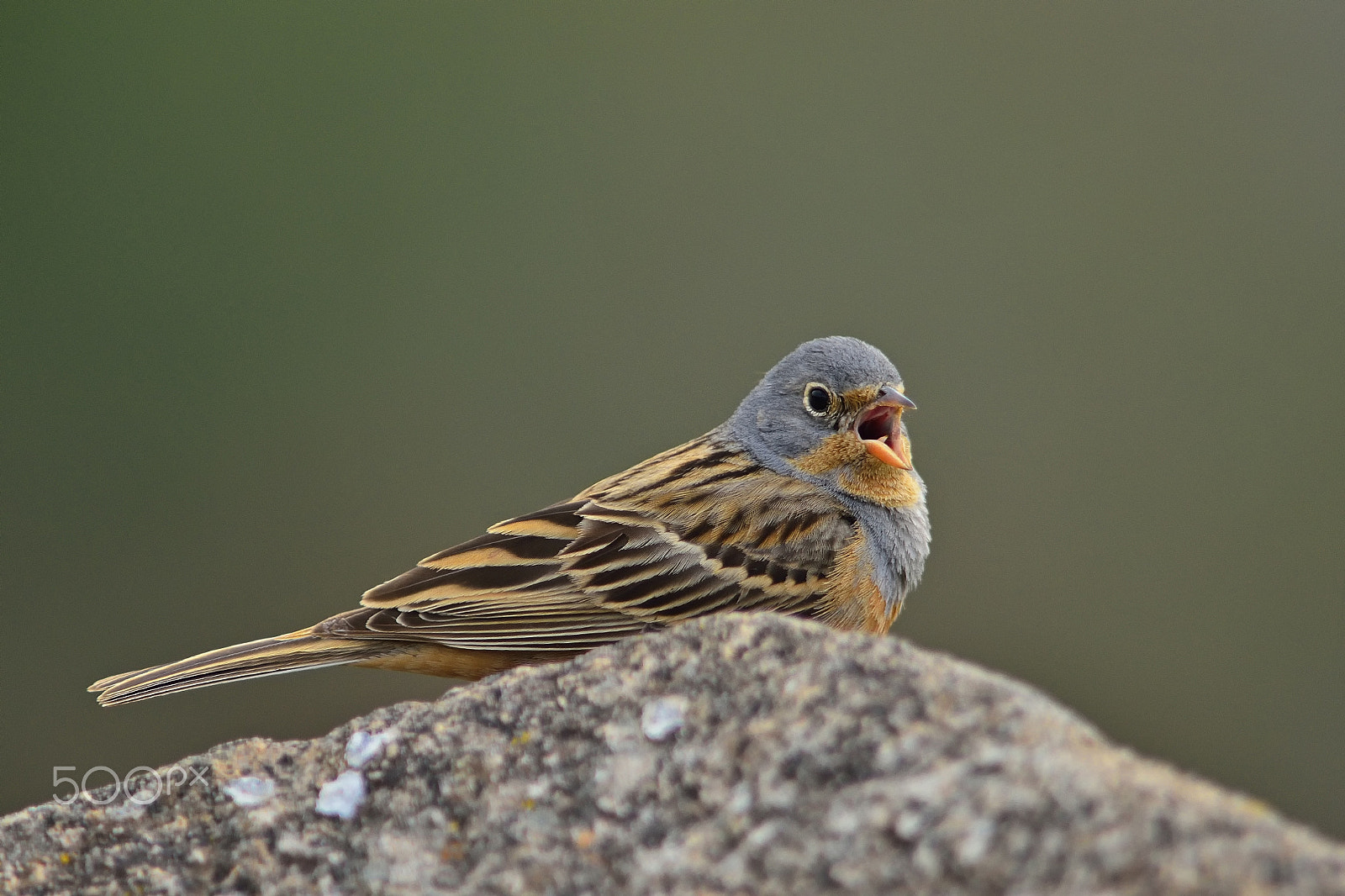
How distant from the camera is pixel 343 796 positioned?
352 centimetres

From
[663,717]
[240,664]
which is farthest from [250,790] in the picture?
[240,664]

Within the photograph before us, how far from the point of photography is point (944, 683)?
3.09 m

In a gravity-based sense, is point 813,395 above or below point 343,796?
above

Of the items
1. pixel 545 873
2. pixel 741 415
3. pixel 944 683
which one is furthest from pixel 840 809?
pixel 741 415

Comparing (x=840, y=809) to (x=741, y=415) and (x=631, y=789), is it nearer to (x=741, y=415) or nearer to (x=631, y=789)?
(x=631, y=789)

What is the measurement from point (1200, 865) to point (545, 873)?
1.50 m

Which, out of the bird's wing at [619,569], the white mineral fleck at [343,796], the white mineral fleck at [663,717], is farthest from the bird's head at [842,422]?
the white mineral fleck at [343,796]

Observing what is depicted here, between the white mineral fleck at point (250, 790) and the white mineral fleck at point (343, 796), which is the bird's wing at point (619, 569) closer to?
the white mineral fleck at point (250, 790)

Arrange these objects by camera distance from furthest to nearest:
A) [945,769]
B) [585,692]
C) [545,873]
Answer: [585,692]
[545,873]
[945,769]

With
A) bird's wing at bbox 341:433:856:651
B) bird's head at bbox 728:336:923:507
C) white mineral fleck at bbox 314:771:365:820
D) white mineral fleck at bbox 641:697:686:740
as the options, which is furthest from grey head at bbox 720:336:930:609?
white mineral fleck at bbox 314:771:365:820

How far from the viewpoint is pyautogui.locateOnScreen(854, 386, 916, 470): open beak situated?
6.36m

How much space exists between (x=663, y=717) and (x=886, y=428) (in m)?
3.64

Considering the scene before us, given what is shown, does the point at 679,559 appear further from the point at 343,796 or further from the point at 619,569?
the point at 343,796

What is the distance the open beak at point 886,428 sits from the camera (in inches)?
250
